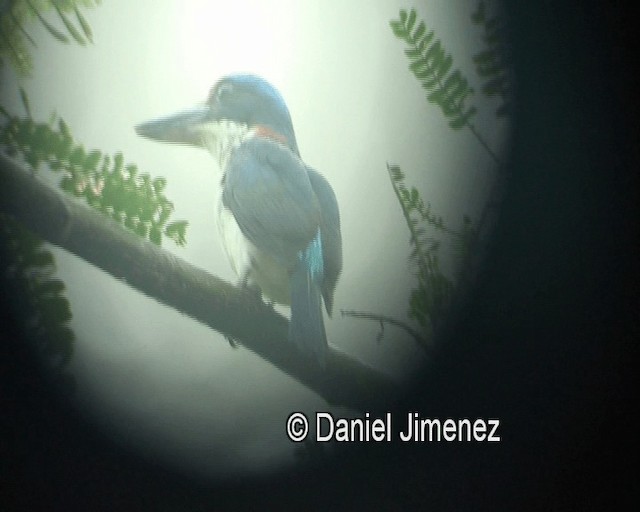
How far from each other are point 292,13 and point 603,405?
93 cm

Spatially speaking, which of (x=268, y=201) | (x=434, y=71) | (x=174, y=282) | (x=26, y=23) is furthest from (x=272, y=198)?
(x=26, y=23)

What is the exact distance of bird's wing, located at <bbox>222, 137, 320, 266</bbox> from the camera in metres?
1.17

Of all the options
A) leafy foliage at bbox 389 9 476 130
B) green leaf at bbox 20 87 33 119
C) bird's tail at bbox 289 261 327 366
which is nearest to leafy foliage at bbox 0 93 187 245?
green leaf at bbox 20 87 33 119

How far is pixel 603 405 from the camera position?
52.6 inches

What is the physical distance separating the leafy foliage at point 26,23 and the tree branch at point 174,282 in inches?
11.9

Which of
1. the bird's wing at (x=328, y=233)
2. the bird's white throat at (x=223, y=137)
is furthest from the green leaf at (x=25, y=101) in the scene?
the bird's wing at (x=328, y=233)

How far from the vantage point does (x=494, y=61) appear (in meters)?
1.35

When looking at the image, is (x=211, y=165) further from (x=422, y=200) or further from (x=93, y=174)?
(x=422, y=200)

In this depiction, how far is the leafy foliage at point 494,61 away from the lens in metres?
1.35

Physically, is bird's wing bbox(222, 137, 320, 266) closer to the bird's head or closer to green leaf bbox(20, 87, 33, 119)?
the bird's head

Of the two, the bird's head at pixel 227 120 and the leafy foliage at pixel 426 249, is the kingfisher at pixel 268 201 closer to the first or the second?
the bird's head at pixel 227 120

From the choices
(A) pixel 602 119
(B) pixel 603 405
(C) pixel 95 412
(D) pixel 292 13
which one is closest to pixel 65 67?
(D) pixel 292 13

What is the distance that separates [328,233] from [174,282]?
0.31 meters

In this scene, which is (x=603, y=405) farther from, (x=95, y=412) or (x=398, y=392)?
(x=95, y=412)
